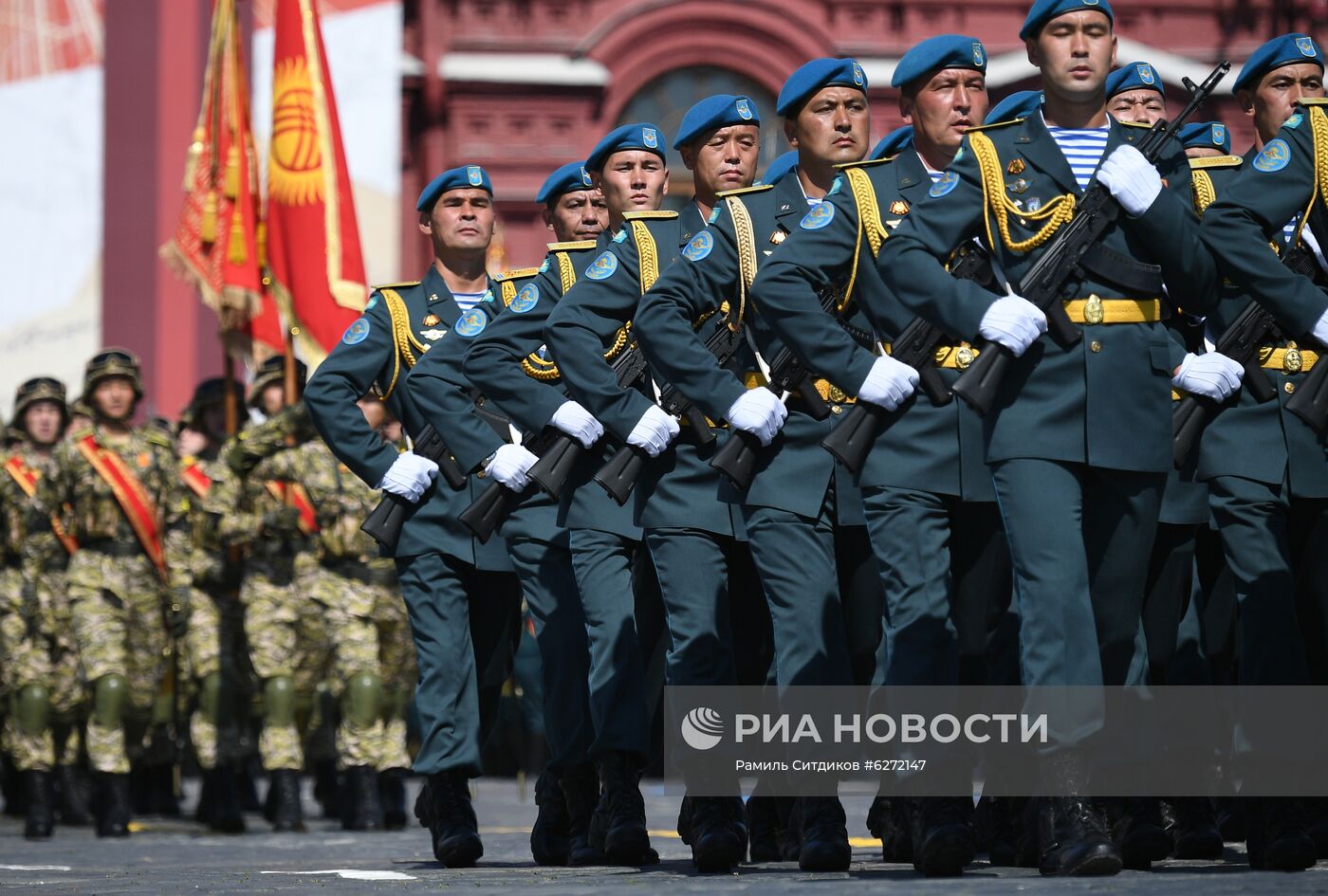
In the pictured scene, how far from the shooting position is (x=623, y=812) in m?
6.98

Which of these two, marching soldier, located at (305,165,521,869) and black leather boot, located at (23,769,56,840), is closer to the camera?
marching soldier, located at (305,165,521,869)

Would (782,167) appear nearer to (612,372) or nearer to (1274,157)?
(612,372)

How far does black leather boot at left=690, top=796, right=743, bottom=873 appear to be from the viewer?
6.39m

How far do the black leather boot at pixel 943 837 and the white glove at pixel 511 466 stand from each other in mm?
1985

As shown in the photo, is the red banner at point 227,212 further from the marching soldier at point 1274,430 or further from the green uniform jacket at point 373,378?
the marching soldier at point 1274,430

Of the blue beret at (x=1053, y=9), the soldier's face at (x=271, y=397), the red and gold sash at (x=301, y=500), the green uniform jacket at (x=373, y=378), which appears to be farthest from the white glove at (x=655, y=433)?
the soldier's face at (x=271, y=397)

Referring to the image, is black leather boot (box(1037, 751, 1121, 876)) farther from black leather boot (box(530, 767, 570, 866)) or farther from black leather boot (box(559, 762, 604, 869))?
black leather boot (box(530, 767, 570, 866))

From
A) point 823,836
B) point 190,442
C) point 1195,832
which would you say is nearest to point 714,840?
point 823,836

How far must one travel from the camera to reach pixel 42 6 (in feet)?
61.4

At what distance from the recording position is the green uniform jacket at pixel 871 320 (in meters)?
6.25

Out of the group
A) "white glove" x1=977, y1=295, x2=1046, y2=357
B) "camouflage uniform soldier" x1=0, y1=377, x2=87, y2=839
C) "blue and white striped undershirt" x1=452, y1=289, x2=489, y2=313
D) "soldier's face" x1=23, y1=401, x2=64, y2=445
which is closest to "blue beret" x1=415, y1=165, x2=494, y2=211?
"blue and white striped undershirt" x1=452, y1=289, x2=489, y2=313

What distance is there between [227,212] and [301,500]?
191cm

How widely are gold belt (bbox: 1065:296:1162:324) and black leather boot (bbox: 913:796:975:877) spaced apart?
44.4 inches

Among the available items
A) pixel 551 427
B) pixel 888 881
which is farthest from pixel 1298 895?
pixel 551 427
